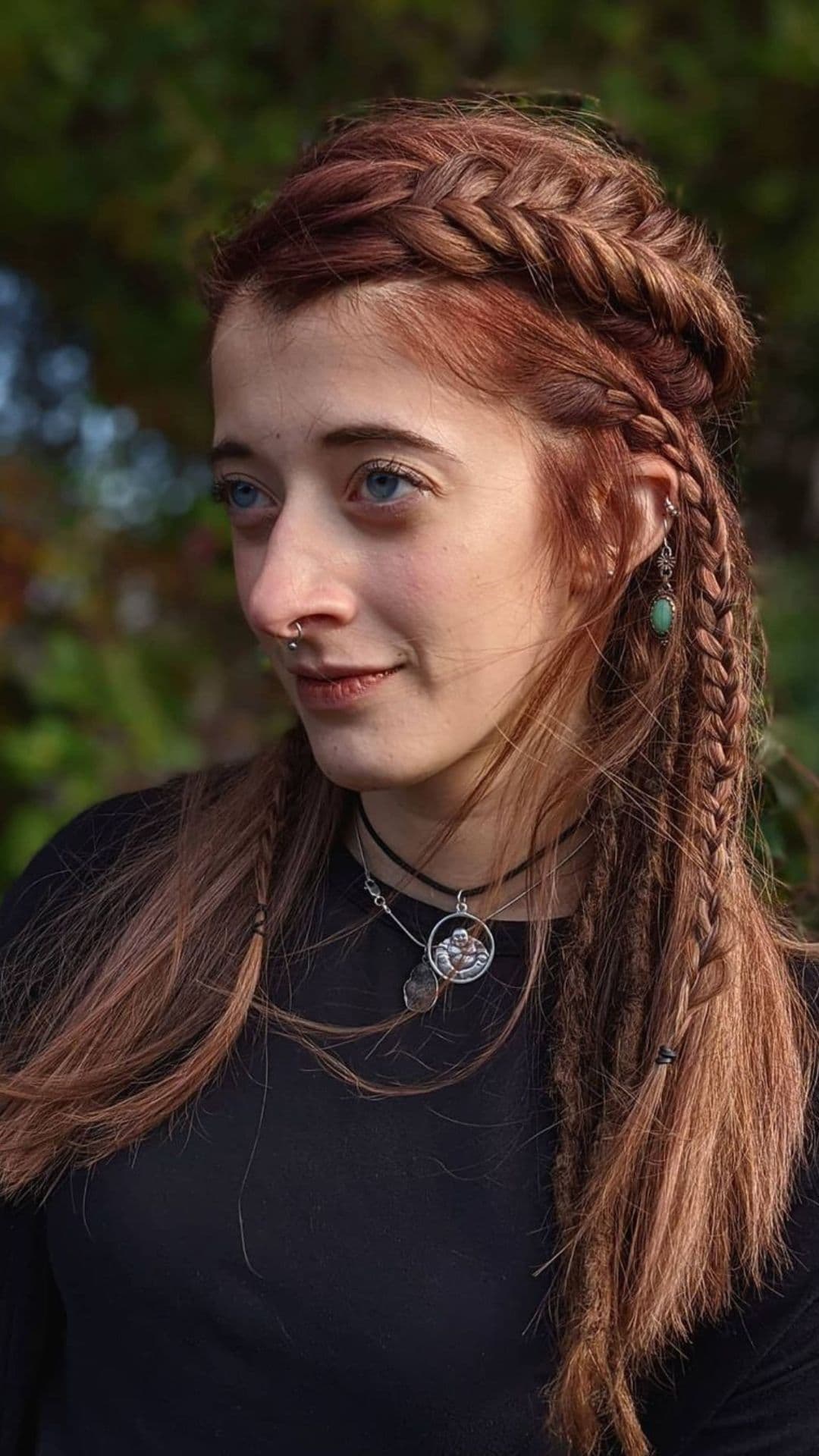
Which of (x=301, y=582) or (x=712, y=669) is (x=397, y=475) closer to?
(x=301, y=582)

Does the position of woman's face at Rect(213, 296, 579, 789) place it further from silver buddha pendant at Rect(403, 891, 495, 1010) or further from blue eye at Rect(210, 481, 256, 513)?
silver buddha pendant at Rect(403, 891, 495, 1010)

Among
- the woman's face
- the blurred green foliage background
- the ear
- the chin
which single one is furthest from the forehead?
the blurred green foliage background

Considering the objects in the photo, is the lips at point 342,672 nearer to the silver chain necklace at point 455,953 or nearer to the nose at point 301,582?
the nose at point 301,582

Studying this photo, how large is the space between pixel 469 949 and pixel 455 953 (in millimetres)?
16

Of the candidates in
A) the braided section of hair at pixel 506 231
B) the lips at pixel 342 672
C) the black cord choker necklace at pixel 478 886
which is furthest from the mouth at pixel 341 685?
the braided section of hair at pixel 506 231

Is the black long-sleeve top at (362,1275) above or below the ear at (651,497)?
below

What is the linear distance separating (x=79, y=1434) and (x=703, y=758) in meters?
1.01

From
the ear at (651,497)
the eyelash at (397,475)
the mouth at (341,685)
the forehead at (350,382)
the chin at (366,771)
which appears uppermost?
the forehead at (350,382)

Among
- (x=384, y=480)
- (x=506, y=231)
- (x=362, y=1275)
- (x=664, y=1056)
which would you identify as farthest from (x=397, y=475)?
(x=362, y=1275)

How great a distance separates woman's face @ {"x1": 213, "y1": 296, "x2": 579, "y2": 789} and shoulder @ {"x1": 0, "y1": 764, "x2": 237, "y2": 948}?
0.42 m

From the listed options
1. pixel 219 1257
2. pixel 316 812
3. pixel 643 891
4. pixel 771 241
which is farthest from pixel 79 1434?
pixel 771 241

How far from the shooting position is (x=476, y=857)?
5.41 feet

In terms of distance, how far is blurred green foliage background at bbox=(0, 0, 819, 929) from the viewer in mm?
3736

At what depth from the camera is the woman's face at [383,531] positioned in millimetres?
1420
